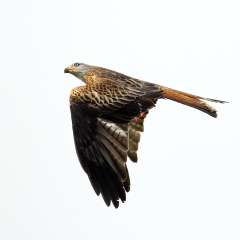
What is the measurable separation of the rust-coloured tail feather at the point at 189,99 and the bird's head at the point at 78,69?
1585mm

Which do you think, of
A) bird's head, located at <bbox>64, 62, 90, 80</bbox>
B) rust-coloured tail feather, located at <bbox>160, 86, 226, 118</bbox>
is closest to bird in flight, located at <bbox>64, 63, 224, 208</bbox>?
rust-coloured tail feather, located at <bbox>160, 86, 226, 118</bbox>

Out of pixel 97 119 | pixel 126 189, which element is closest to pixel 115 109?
pixel 97 119

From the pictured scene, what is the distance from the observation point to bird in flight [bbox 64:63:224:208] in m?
14.3

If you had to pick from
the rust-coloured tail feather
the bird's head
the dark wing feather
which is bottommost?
the dark wing feather

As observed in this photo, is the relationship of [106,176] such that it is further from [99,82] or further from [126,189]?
[99,82]

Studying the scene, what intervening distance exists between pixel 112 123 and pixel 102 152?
472 mm

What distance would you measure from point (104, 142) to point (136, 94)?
950 mm

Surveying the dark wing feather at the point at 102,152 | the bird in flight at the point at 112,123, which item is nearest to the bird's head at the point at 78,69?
the bird in flight at the point at 112,123

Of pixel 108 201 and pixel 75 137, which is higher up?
pixel 75 137

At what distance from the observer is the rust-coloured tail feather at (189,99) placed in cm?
1466

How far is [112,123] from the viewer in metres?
14.4

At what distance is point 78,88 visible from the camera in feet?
48.4

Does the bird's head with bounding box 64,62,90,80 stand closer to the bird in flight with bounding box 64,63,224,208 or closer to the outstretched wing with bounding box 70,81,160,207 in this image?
the bird in flight with bounding box 64,63,224,208

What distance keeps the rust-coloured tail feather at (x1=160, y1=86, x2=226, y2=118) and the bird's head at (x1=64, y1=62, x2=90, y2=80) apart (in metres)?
1.58
